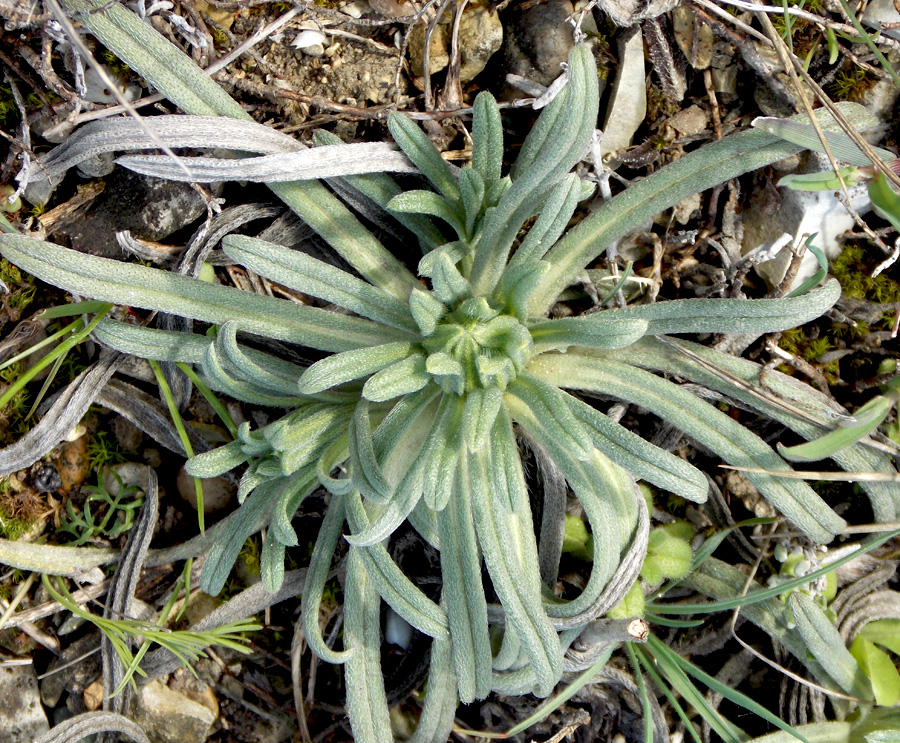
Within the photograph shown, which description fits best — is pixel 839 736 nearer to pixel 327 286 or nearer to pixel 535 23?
pixel 327 286

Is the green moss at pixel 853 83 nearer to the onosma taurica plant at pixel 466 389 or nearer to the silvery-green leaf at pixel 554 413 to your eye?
the onosma taurica plant at pixel 466 389

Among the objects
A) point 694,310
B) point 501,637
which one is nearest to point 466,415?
point 694,310

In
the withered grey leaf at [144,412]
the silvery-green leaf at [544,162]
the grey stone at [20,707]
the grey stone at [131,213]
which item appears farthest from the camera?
the grey stone at [20,707]

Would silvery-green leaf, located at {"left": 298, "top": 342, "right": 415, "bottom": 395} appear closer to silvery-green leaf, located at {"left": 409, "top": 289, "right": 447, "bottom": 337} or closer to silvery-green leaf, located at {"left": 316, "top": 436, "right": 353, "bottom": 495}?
silvery-green leaf, located at {"left": 409, "top": 289, "right": 447, "bottom": 337}

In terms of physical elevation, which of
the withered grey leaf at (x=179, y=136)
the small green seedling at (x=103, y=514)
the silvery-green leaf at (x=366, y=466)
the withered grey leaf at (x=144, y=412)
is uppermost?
the withered grey leaf at (x=179, y=136)

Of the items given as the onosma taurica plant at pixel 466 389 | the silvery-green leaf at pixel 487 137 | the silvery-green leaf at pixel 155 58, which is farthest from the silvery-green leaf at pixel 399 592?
the silvery-green leaf at pixel 155 58

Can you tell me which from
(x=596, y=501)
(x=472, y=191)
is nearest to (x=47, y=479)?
(x=472, y=191)

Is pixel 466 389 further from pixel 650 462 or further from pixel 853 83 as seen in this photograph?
pixel 853 83

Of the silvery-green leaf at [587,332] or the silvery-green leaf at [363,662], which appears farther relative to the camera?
the silvery-green leaf at [363,662]
